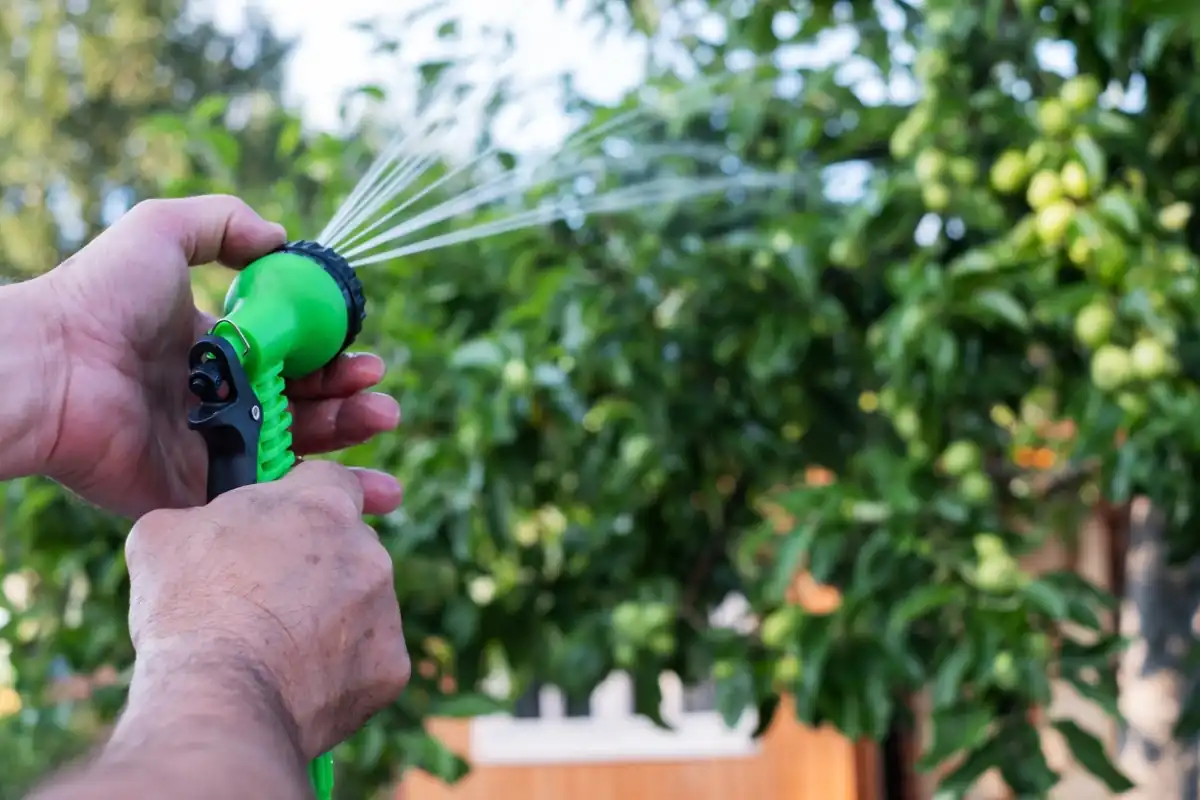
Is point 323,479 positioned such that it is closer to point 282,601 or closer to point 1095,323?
point 282,601

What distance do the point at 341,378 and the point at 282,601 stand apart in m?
0.30

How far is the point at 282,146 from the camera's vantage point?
71.4 inches

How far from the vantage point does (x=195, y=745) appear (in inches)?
19.1

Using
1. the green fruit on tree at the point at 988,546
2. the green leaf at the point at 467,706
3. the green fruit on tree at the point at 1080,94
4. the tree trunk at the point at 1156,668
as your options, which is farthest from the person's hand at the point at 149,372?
the tree trunk at the point at 1156,668

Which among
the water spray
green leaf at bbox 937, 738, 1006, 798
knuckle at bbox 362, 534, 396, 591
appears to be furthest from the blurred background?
knuckle at bbox 362, 534, 396, 591

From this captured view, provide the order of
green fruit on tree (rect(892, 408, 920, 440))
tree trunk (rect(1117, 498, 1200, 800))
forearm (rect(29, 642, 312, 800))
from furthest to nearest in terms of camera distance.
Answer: tree trunk (rect(1117, 498, 1200, 800))
green fruit on tree (rect(892, 408, 920, 440))
forearm (rect(29, 642, 312, 800))

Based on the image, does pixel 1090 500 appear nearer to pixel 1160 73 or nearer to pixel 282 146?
pixel 1160 73

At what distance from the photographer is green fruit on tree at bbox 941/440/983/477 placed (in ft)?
5.04

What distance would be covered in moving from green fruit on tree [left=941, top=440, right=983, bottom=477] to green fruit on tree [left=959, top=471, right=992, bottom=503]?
15 mm

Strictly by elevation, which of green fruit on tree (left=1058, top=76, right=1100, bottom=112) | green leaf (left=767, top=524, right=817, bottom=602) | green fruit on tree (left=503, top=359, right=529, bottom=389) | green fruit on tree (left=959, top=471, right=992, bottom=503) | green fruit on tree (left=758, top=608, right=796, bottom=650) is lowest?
green fruit on tree (left=758, top=608, right=796, bottom=650)

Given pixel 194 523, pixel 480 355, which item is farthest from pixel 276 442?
pixel 480 355

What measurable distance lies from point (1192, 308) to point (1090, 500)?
0.85m

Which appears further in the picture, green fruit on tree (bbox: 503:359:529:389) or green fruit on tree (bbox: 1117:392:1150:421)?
green fruit on tree (bbox: 503:359:529:389)

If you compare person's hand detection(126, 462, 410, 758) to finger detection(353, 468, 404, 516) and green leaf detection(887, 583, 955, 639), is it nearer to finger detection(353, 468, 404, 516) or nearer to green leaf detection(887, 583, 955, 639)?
finger detection(353, 468, 404, 516)
